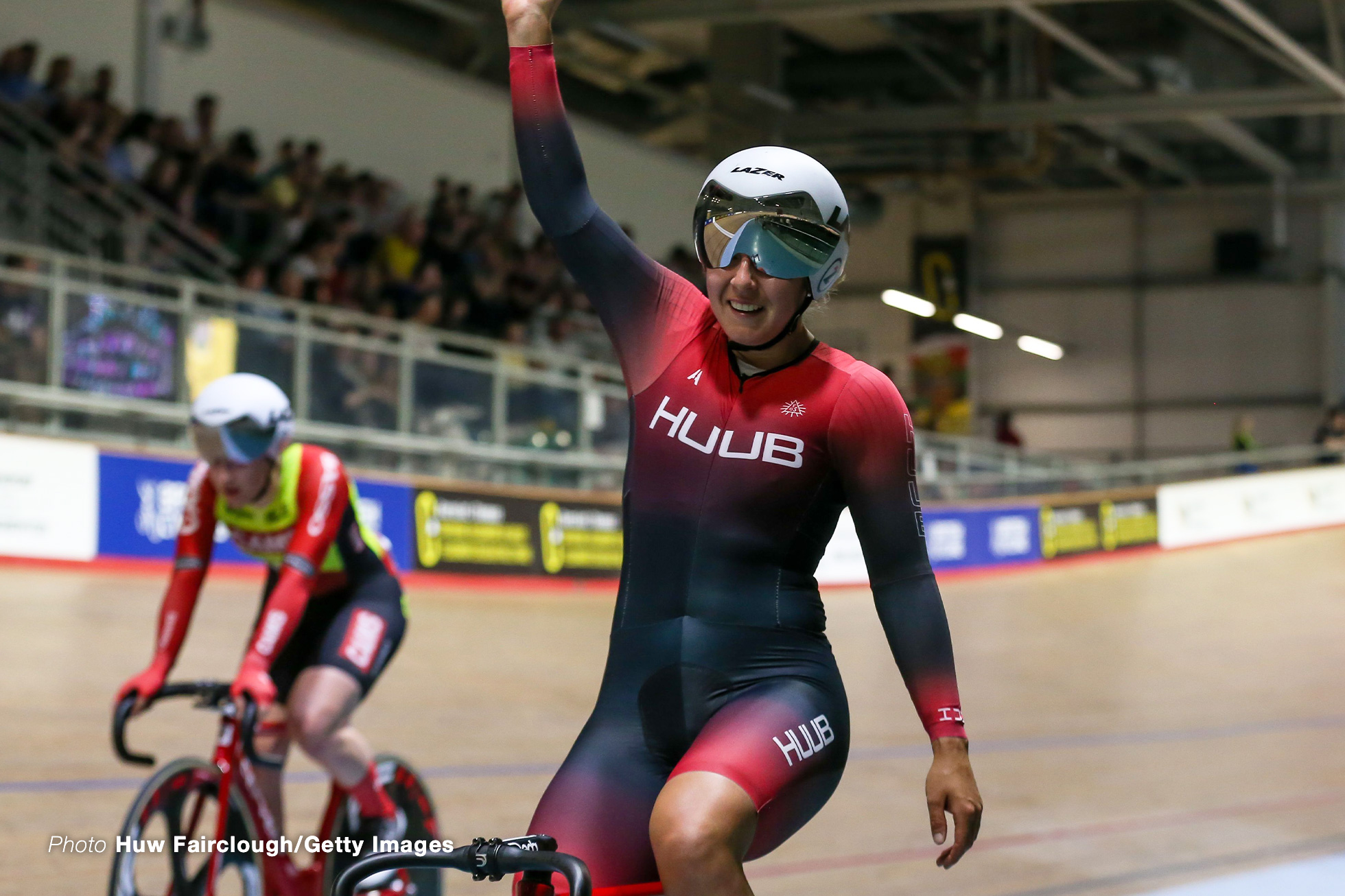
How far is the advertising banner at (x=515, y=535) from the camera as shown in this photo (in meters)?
11.1

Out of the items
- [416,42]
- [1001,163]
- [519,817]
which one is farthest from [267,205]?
[1001,163]

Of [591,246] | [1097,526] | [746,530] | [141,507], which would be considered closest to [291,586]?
[591,246]

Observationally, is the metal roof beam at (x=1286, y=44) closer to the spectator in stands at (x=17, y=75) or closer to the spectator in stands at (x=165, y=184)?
the spectator in stands at (x=165, y=184)

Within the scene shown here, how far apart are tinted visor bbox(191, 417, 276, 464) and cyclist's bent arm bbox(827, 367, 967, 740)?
6.02ft

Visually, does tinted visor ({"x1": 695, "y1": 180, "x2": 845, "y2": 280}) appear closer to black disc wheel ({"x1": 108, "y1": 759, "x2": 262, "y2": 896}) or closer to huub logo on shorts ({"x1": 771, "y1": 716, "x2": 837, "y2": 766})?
huub logo on shorts ({"x1": 771, "y1": 716, "x2": 837, "y2": 766})

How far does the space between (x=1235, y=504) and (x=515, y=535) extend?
9.64 m

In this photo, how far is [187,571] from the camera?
3.71 m

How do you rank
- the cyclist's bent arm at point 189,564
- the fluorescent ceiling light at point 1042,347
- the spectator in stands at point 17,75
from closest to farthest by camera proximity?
the cyclist's bent arm at point 189,564
the spectator in stands at point 17,75
the fluorescent ceiling light at point 1042,347

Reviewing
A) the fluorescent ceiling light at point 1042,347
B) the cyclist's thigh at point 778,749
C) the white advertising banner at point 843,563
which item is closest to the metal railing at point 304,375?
the white advertising banner at point 843,563

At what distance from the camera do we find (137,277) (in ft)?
29.8

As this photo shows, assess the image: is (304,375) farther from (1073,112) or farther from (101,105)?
(1073,112)

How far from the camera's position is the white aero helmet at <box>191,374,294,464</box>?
353 cm

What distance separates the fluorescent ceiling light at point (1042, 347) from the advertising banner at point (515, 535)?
13.4 meters

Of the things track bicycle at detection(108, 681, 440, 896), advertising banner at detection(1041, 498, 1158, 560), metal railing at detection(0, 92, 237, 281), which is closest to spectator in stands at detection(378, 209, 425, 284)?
metal railing at detection(0, 92, 237, 281)
